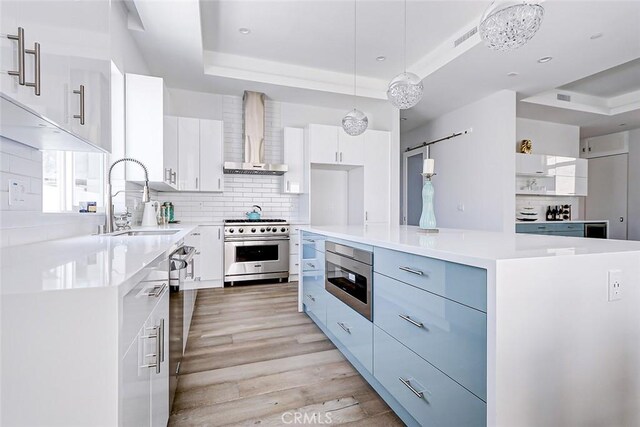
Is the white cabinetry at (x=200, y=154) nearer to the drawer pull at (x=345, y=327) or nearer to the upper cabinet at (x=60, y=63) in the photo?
the upper cabinet at (x=60, y=63)

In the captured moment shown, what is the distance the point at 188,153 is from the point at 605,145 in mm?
8455

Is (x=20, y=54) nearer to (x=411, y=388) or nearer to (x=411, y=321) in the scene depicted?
(x=411, y=321)

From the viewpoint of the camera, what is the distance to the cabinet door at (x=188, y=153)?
167 inches

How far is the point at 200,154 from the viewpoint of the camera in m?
4.37

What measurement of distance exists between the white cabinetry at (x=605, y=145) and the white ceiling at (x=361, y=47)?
2435mm

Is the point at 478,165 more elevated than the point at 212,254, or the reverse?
the point at 478,165

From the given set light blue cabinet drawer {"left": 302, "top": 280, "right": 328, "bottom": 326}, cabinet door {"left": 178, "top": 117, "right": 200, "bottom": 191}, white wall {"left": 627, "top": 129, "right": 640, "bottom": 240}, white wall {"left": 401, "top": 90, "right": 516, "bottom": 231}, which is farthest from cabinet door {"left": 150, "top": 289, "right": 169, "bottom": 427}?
white wall {"left": 627, "top": 129, "right": 640, "bottom": 240}

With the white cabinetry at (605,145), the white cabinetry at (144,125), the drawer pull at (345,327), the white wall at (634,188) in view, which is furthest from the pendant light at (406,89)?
the white cabinetry at (605,145)

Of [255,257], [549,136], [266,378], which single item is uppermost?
[549,136]

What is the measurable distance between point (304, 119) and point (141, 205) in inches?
112

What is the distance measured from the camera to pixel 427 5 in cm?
308

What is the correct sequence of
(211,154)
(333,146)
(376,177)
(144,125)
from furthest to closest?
(376,177) < (333,146) < (211,154) < (144,125)

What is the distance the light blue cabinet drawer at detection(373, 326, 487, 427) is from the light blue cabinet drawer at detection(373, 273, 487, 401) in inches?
1.6

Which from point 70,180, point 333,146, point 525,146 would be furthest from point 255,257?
point 525,146
